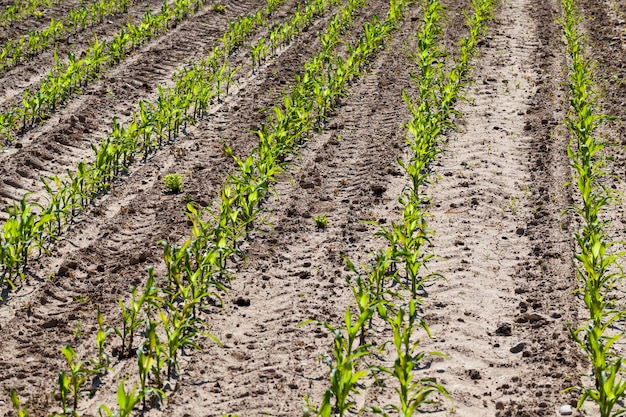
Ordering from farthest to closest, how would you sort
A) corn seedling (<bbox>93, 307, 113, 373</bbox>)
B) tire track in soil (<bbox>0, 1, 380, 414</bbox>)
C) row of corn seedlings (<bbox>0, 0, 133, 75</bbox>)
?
1. row of corn seedlings (<bbox>0, 0, 133, 75</bbox>)
2. tire track in soil (<bbox>0, 1, 380, 414</bbox>)
3. corn seedling (<bbox>93, 307, 113, 373</bbox>)

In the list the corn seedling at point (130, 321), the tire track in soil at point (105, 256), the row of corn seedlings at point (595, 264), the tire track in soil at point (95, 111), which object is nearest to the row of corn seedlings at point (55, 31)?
the tire track in soil at point (95, 111)

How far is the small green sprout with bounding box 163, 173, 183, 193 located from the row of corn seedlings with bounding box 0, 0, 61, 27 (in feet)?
22.4

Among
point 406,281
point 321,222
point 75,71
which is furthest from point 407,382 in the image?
point 75,71

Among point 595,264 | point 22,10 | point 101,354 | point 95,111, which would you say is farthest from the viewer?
point 22,10

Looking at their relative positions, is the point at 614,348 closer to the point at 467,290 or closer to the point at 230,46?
the point at 467,290

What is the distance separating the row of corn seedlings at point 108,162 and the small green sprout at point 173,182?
20.5 inches

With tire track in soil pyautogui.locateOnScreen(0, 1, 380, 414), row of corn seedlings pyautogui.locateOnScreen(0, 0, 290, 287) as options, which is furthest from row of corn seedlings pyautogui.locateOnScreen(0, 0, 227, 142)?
tire track in soil pyautogui.locateOnScreen(0, 1, 380, 414)

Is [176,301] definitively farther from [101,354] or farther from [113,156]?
[113,156]

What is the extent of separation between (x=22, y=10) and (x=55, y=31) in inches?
69.4

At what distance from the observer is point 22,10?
14016 mm

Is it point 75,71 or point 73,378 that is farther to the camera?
point 75,71

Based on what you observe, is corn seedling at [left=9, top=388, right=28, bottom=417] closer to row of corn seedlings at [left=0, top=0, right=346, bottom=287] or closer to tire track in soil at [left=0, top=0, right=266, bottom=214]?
row of corn seedlings at [left=0, top=0, right=346, bottom=287]

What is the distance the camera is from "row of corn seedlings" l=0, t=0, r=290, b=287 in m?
6.36

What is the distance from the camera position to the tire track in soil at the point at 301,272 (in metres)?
5.10
